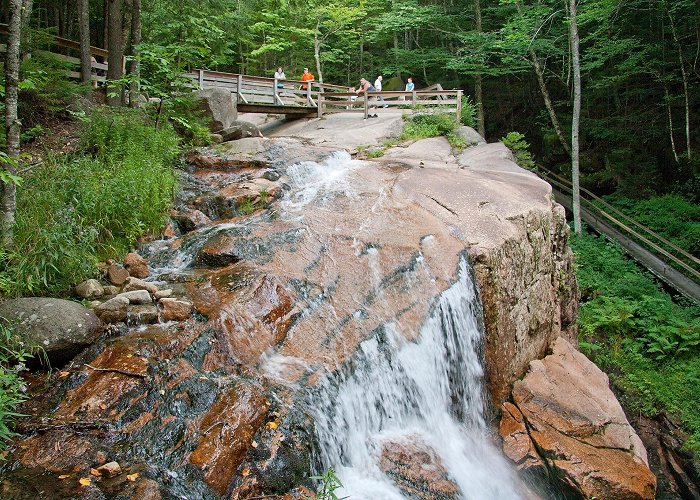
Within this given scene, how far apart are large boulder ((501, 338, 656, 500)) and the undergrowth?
2755 mm

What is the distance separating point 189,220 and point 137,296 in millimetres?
2998

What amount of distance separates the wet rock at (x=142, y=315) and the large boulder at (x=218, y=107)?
9.70 metres

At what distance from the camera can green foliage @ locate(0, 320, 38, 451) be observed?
346 centimetres

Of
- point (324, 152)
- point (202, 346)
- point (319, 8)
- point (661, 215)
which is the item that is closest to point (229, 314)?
point (202, 346)

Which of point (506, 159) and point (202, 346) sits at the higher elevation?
point (506, 159)

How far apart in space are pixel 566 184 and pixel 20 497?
69.2 feet

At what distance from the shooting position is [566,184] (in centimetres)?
2008

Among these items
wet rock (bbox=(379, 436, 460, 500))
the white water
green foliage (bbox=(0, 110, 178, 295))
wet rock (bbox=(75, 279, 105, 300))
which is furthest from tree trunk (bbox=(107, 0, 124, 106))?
wet rock (bbox=(379, 436, 460, 500))

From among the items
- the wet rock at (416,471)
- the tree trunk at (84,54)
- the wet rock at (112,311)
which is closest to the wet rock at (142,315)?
the wet rock at (112,311)

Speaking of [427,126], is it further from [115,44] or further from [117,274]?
[117,274]

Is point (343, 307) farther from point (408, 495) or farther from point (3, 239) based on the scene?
point (3, 239)

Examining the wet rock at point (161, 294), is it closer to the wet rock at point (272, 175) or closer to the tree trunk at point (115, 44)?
the wet rock at point (272, 175)

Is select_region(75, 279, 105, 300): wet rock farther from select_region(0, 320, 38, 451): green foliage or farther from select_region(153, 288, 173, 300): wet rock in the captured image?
select_region(0, 320, 38, 451): green foliage

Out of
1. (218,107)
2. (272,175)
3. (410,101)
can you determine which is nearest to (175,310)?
(272,175)
